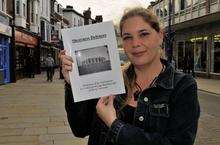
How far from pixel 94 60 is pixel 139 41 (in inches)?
10.4

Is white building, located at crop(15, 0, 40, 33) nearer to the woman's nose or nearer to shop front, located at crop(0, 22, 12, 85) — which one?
shop front, located at crop(0, 22, 12, 85)

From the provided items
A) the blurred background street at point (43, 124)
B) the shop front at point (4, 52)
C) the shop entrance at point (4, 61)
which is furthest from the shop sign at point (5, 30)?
the blurred background street at point (43, 124)

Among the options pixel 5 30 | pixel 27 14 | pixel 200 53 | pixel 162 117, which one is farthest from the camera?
pixel 27 14

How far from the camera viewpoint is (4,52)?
26.3m

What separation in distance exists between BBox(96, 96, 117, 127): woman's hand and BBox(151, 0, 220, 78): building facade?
25.4 meters

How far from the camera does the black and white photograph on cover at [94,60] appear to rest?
2451 millimetres

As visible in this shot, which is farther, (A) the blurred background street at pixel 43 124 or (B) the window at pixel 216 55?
(B) the window at pixel 216 55

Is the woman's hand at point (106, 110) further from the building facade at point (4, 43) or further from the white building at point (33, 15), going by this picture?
the white building at point (33, 15)

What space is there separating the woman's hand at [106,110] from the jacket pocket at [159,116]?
195 mm

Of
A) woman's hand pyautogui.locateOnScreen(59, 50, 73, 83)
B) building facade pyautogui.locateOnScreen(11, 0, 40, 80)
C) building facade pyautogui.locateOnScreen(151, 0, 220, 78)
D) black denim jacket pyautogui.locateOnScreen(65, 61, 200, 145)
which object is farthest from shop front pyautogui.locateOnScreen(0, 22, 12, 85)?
black denim jacket pyautogui.locateOnScreen(65, 61, 200, 145)

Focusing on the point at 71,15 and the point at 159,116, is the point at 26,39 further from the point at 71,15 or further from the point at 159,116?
the point at 71,15

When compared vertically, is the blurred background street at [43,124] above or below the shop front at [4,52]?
below

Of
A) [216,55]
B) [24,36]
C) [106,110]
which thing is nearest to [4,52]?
[24,36]

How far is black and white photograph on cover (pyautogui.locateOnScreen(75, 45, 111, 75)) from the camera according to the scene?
2.45 meters
